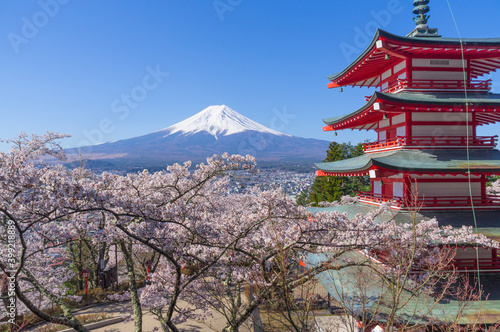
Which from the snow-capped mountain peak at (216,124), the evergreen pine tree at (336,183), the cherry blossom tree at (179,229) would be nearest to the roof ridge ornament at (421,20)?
the cherry blossom tree at (179,229)

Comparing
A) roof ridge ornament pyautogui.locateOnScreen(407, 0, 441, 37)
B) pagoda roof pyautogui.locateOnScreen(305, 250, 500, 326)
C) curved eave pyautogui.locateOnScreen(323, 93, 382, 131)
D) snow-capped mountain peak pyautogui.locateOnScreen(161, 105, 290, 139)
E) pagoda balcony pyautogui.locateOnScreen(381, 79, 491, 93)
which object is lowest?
pagoda roof pyautogui.locateOnScreen(305, 250, 500, 326)

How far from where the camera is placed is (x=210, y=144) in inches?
3725

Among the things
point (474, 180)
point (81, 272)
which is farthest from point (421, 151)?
point (81, 272)

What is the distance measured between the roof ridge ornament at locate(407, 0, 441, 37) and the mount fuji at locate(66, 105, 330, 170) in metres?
64.2

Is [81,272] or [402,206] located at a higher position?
[402,206]

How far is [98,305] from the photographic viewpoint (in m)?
11.6

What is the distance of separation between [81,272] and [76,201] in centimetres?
1147

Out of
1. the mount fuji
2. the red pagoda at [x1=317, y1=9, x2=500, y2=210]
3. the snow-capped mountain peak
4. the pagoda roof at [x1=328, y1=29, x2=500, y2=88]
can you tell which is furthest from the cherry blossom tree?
the snow-capped mountain peak

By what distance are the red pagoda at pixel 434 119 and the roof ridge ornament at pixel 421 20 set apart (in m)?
0.06

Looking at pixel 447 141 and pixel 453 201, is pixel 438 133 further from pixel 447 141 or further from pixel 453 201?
pixel 453 201

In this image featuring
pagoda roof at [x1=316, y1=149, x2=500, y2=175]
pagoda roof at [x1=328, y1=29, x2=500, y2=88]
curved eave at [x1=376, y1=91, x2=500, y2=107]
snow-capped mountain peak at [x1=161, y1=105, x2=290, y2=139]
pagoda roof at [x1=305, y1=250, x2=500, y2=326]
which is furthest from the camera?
snow-capped mountain peak at [x1=161, y1=105, x2=290, y2=139]

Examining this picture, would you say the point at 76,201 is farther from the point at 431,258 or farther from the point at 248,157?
the point at 431,258

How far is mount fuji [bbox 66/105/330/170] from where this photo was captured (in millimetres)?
80875

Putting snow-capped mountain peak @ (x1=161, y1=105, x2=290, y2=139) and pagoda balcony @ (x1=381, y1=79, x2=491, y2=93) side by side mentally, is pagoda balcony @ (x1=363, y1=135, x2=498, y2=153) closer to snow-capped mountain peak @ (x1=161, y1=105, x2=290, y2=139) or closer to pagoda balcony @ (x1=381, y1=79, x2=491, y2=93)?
pagoda balcony @ (x1=381, y1=79, x2=491, y2=93)
